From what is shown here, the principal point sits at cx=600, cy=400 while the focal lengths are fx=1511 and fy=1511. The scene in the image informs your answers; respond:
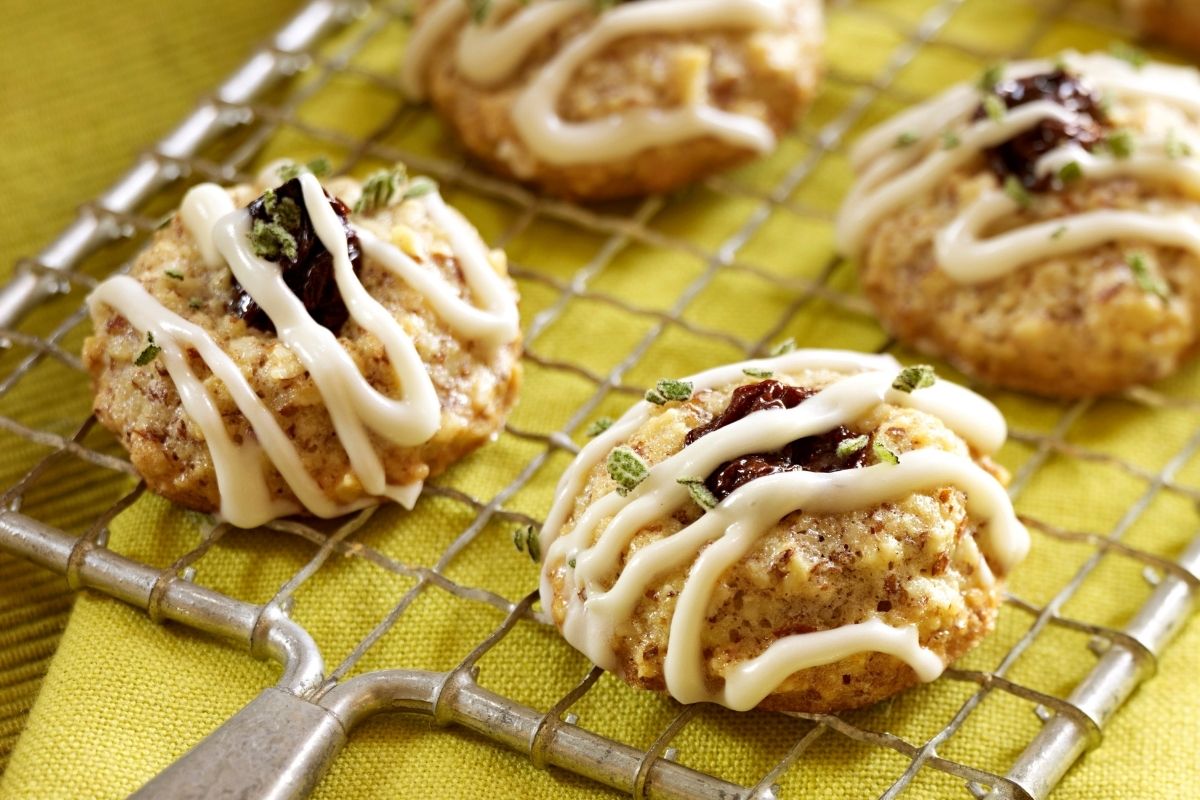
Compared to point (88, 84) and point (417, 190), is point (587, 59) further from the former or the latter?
point (88, 84)

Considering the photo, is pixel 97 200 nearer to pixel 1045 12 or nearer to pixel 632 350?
pixel 632 350

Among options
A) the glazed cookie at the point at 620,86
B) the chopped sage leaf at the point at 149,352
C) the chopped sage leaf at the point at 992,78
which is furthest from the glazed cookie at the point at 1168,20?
the chopped sage leaf at the point at 149,352

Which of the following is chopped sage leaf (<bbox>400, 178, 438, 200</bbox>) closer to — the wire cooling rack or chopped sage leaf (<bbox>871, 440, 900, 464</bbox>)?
the wire cooling rack

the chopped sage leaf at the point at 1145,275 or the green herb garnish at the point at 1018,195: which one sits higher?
the green herb garnish at the point at 1018,195

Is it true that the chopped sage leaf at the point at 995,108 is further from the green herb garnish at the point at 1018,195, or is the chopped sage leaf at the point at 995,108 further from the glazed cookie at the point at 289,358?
the glazed cookie at the point at 289,358

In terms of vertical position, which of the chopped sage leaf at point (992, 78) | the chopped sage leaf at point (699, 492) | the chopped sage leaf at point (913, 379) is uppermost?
the chopped sage leaf at point (699, 492)

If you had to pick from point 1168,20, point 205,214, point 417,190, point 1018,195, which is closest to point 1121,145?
point 1018,195

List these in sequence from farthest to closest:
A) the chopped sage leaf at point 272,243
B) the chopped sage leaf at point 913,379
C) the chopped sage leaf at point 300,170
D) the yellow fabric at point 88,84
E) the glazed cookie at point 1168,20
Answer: the glazed cookie at point 1168,20 → the yellow fabric at point 88,84 → the chopped sage leaf at point 300,170 → the chopped sage leaf at point 272,243 → the chopped sage leaf at point 913,379
